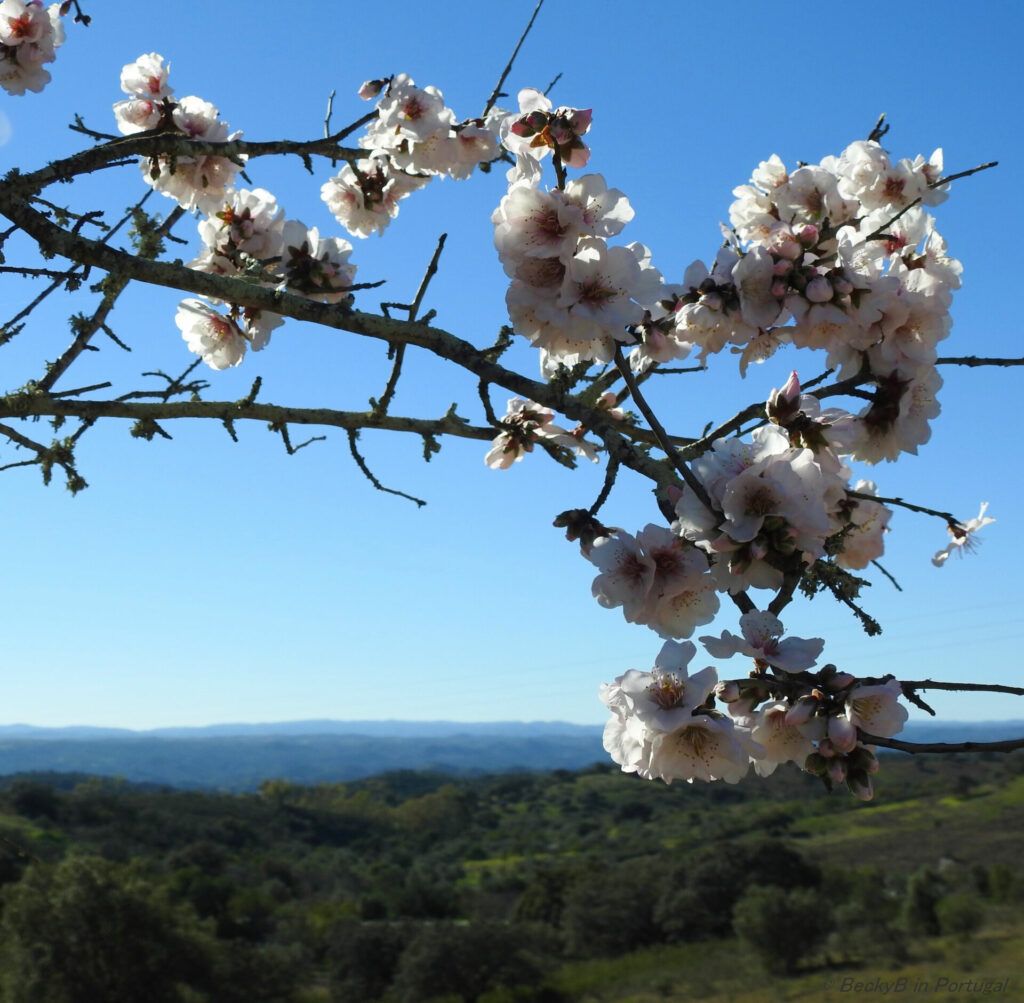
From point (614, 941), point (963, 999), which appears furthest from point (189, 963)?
point (963, 999)

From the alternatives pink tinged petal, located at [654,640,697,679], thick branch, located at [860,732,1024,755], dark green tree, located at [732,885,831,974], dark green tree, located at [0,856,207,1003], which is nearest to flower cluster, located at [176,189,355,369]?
pink tinged petal, located at [654,640,697,679]

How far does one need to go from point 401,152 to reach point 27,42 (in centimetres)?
121

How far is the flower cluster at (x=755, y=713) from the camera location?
4.94ft

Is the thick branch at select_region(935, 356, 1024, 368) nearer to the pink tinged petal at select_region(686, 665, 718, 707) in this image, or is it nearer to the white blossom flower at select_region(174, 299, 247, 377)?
the pink tinged petal at select_region(686, 665, 718, 707)

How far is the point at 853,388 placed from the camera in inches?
78.5

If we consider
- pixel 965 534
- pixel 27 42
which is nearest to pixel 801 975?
pixel 965 534

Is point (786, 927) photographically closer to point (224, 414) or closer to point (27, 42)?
point (224, 414)

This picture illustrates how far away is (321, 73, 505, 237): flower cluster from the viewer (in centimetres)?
331

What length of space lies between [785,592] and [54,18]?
121 inches

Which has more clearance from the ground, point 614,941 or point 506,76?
point 506,76

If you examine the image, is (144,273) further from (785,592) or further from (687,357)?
(785,592)

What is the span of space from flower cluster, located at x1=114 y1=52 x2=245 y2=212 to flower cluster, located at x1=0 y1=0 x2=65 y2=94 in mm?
232

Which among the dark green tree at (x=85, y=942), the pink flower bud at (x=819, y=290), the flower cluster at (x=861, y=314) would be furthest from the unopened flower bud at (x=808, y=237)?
the dark green tree at (x=85, y=942)

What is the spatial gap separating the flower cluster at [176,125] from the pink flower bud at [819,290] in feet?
7.24
